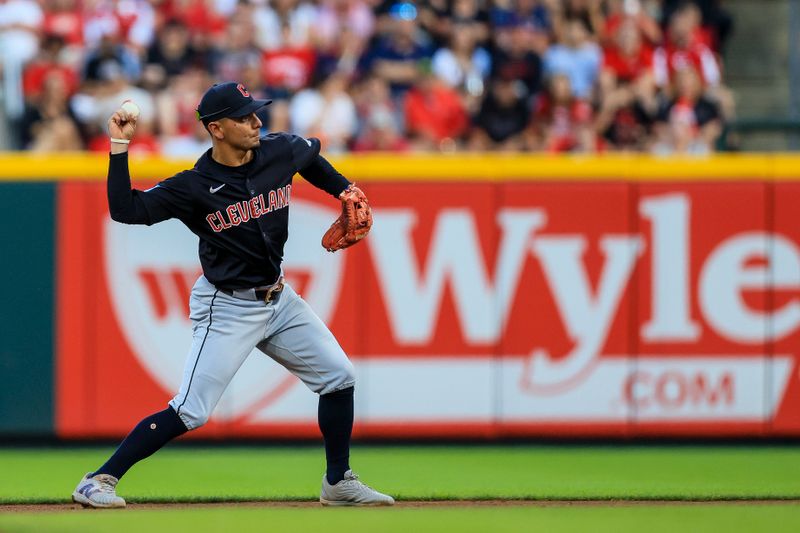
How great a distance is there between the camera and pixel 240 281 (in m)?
5.86

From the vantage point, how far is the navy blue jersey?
18.7 ft

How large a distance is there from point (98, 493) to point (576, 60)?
22.8ft

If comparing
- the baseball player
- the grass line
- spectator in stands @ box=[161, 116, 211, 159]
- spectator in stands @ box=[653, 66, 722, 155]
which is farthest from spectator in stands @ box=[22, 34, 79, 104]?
the baseball player

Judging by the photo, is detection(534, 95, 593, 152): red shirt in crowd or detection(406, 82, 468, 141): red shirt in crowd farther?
detection(406, 82, 468, 141): red shirt in crowd

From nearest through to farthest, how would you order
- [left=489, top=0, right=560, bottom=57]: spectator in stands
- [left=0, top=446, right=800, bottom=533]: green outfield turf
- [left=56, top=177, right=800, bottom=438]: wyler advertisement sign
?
[left=0, top=446, right=800, bottom=533]: green outfield turf
[left=56, top=177, right=800, bottom=438]: wyler advertisement sign
[left=489, top=0, right=560, bottom=57]: spectator in stands

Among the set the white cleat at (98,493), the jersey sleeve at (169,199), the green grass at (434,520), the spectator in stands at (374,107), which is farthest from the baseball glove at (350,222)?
the spectator in stands at (374,107)

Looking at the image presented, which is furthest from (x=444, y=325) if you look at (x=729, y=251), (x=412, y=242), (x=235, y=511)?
(x=235, y=511)

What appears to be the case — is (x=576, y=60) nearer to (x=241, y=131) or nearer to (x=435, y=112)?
(x=435, y=112)

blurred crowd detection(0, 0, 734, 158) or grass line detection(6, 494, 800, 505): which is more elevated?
blurred crowd detection(0, 0, 734, 158)

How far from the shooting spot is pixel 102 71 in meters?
11.0

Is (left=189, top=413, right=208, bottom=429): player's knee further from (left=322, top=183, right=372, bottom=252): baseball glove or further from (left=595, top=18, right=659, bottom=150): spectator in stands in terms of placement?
(left=595, top=18, right=659, bottom=150): spectator in stands

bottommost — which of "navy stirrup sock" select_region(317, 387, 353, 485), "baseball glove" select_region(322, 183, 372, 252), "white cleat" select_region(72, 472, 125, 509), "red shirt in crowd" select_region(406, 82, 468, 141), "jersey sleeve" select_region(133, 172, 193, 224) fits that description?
"white cleat" select_region(72, 472, 125, 509)

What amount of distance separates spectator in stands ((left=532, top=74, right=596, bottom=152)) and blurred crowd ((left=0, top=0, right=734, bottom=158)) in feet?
0.04

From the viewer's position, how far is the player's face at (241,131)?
5.69 meters
